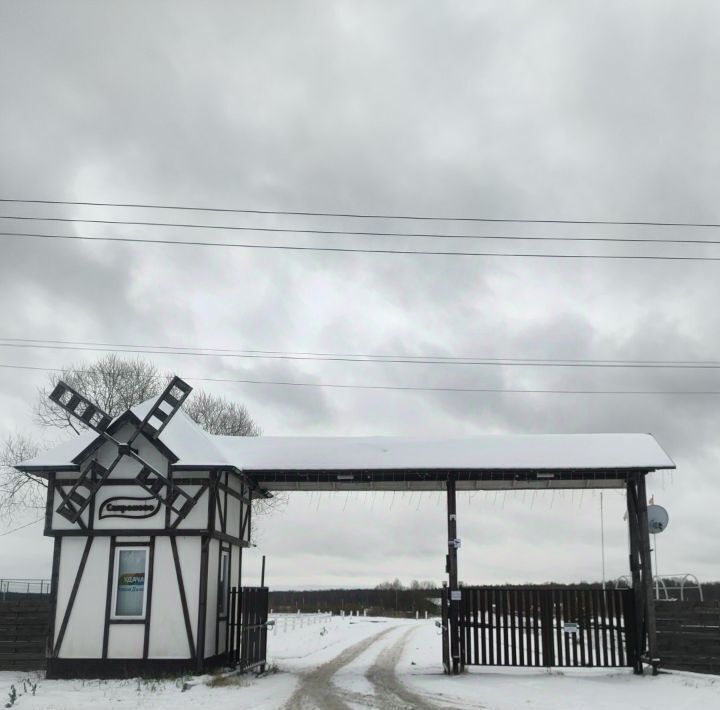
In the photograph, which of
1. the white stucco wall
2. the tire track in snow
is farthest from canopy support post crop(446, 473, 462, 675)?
the white stucco wall

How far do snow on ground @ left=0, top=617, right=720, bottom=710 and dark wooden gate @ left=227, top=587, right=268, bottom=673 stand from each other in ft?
2.13

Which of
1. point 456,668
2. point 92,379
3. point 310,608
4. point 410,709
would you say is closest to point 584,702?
point 410,709

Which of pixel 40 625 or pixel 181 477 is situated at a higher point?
pixel 181 477

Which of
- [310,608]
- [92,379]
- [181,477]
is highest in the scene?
[92,379]

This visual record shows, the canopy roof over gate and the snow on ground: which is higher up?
the canopy roof over gate

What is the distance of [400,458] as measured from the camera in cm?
2086

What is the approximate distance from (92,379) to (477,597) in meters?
27.3

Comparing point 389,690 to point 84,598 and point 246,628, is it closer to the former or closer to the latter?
point 246,628

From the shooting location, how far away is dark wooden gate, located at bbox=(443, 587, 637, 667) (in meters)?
19.8

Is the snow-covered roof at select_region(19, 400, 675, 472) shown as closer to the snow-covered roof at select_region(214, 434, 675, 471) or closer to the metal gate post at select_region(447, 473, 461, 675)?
the snow-covered roof at select_region(214, 434, 675, 471)

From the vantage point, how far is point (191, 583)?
62.4 ft

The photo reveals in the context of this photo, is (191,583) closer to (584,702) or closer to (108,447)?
(108,447)

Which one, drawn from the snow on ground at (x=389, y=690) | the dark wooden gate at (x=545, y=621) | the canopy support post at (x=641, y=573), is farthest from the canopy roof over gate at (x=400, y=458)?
the snow on ground at (x=389, y=690)

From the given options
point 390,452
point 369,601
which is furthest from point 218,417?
point 369,601
